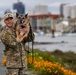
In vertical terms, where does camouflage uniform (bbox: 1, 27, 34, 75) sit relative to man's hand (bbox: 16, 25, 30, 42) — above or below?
below

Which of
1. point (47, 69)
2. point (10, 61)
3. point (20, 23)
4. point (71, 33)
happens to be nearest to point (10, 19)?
point (20, 23)

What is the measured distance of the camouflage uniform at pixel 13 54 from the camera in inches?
285

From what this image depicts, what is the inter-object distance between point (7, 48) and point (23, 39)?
320 millimetres

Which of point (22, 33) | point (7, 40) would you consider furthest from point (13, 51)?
point (22, 33)

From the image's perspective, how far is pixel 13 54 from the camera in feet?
23.9

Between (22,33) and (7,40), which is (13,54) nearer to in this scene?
(7,40)

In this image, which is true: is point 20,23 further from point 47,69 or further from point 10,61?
point 47,69

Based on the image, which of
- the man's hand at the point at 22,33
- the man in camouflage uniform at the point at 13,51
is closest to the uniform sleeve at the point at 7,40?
the man in camouflage uniform at the point at 13,51

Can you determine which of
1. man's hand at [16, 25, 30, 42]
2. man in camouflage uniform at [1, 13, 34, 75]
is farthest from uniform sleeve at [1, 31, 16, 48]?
man's hand at [16, 25, 30, 42]

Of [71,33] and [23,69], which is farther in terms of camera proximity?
[71,33]

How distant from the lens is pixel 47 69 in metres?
12.7

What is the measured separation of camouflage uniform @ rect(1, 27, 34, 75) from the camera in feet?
23.8

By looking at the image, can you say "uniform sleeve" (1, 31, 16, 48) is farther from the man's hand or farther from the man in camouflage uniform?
the man's hand

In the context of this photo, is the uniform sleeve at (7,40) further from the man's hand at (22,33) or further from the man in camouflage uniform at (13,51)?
the man's hand at (22,33)
